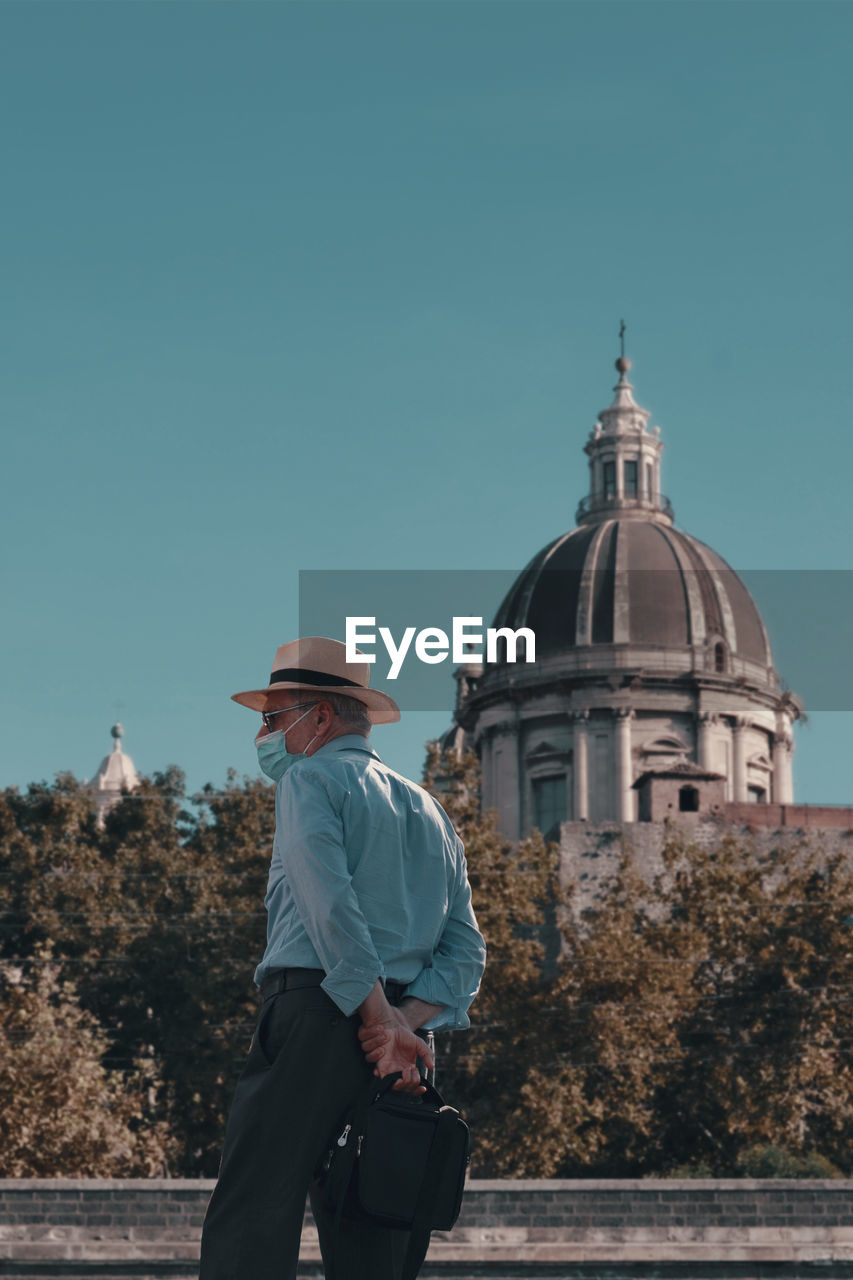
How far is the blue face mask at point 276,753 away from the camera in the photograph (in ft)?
19.2

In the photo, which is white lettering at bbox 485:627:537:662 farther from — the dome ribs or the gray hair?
the gray hair

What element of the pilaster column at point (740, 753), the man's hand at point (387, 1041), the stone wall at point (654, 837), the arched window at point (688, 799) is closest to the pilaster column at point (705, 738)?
the pilaster column at point (740, 753)

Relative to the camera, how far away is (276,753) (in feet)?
19.4

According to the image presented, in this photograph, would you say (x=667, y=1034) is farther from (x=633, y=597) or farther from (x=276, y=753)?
(x=276, y=753)

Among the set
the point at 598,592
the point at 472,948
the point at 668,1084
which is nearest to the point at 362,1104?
the point at 472,948

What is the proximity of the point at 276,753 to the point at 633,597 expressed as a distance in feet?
203

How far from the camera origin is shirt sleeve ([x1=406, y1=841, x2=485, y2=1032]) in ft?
18.0

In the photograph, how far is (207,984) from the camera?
1634 inches

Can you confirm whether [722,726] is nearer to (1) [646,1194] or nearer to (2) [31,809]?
(2) [31,809]

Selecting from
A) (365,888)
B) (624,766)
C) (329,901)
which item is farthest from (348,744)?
(624,766)

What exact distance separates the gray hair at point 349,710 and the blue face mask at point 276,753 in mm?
110

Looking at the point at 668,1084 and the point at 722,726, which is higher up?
the point at 722,726

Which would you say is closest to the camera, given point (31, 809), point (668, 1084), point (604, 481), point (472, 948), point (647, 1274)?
point (472, 948)

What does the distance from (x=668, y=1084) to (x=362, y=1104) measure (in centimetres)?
3675
